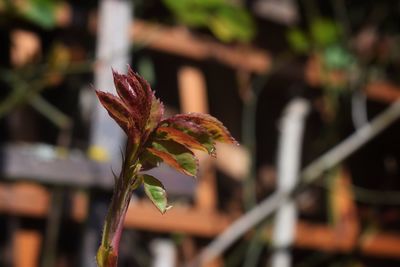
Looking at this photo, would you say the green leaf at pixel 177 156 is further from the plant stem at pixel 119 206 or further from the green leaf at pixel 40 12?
the green leaf at pixel 40 12

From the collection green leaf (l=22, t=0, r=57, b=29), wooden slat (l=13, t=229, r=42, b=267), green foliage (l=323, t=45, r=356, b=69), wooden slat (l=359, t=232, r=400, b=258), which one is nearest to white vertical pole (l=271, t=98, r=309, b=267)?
green foliage (l=323, t=45, r=356, b=69)

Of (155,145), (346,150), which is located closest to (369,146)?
(346,150)

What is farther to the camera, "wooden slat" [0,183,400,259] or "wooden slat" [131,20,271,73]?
"wooden slat" [131,20,271,73]

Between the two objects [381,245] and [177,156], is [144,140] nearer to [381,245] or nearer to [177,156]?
[177,156]

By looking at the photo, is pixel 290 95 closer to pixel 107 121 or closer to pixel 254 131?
pixel 254 131

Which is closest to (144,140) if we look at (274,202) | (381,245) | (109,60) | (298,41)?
(109,60)

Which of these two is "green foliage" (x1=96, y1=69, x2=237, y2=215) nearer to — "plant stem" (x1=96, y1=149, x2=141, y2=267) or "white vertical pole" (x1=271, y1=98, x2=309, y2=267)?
"plant stem" (x1=96, y1=149, x2=141, y2=267)

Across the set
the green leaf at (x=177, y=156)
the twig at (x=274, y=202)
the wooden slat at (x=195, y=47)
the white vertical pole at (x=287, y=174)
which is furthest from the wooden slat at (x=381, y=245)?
the green leaf at (x=177, y=156)
